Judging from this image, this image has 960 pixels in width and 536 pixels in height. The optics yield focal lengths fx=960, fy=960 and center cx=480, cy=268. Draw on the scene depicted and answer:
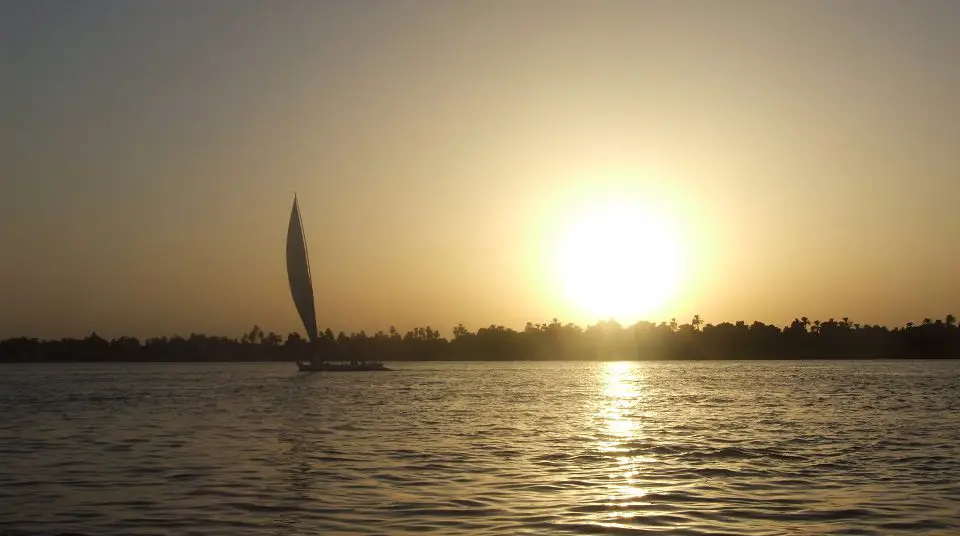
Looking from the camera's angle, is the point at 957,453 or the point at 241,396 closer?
the point at 957,453

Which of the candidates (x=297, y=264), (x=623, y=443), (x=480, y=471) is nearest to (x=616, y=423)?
(x=623, y=443)

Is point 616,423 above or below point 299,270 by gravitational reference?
below

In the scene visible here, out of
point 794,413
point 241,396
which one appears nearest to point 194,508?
point 794,413

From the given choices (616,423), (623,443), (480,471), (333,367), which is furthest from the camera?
(333,367)

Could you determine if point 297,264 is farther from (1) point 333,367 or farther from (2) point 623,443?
(2) point 623,443

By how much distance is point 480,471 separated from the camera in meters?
23.8

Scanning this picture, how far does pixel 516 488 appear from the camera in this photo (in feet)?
68.2

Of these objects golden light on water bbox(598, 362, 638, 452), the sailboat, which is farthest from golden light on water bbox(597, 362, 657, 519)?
the sailboat

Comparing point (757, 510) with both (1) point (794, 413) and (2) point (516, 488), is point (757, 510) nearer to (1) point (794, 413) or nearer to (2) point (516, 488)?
(2) point (516, 488)

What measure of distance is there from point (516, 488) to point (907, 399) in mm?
44697

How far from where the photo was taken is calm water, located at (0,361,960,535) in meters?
17.3

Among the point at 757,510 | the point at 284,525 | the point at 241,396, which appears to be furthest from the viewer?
the point at 241,396

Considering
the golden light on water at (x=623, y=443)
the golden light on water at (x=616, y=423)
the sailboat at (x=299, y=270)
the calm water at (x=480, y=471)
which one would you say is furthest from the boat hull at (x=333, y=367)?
the calm water at (x=480, y=471)

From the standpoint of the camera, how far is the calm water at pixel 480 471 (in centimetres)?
1727
